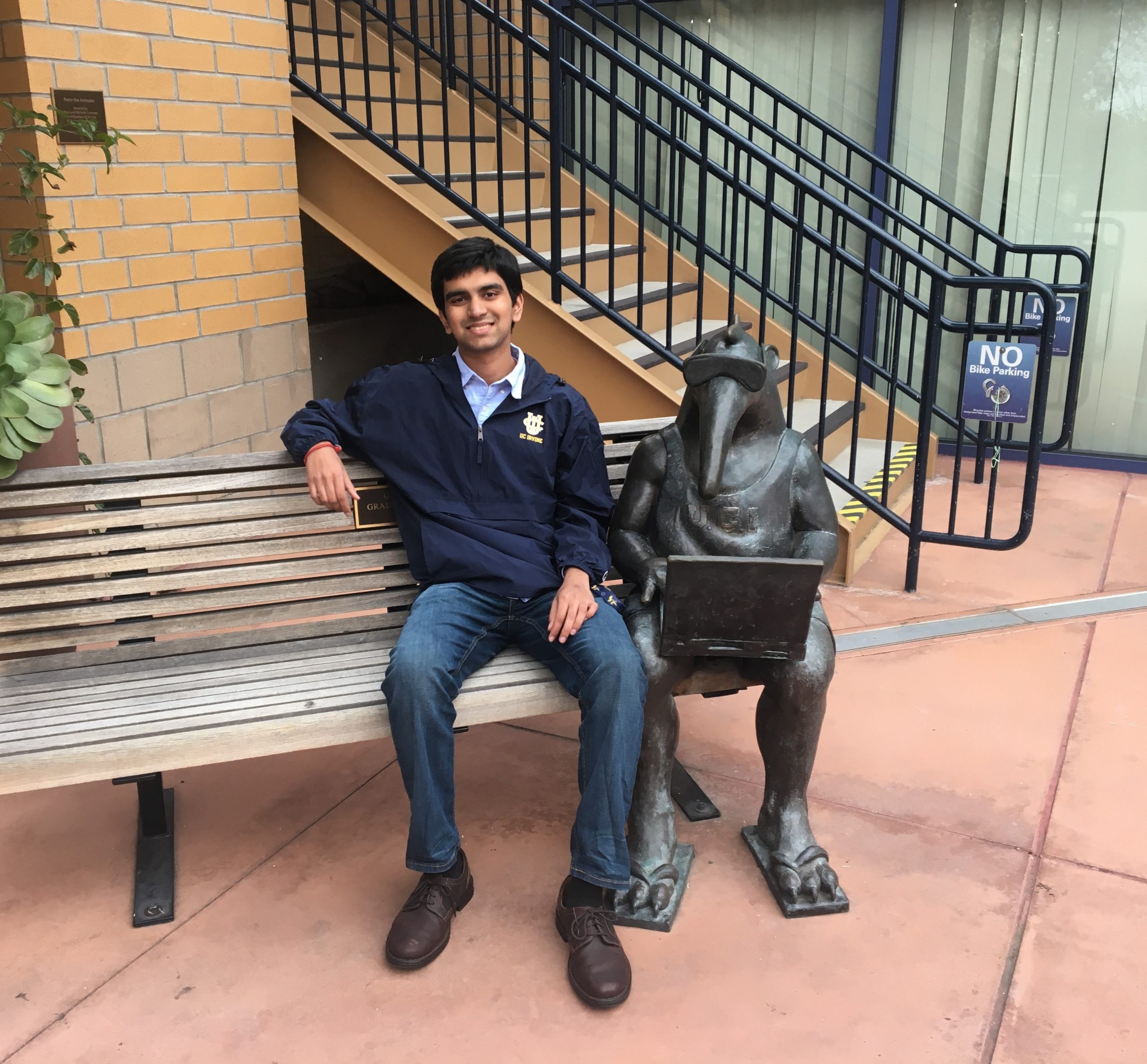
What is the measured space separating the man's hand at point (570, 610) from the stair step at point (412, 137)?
286 cm

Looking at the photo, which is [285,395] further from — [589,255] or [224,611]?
[224,611]

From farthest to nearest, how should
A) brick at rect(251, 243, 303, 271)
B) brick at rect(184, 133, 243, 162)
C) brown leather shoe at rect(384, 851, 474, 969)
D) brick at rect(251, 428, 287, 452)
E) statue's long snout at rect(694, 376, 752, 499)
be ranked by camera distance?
brick at rect(251, 428, 287, 452) < brick at rect(251, 243, 303, 271) < brick at rect(184, 133, 243, 162) < statue's long snout at rect(694, 376, 752, 499) < brown leather shoe at rect(384, 851, 474, 969)

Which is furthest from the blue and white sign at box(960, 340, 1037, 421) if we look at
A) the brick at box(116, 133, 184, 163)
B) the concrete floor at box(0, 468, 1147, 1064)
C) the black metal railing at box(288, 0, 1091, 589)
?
the brick at box(116, 133, 184, 163)

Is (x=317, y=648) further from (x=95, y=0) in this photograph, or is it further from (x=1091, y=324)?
(x=1091, y=324)

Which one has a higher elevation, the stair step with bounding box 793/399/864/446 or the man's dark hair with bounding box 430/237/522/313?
the man's dark hair with bounding box 430/237/522/313

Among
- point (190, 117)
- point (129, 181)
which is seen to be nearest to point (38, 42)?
point (129, 181)

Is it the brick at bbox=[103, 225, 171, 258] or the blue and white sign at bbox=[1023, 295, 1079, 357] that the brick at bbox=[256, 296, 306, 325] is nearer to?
the brick at bbox=[103, 225, 171, 258]

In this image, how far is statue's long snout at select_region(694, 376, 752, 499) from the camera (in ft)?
7.84

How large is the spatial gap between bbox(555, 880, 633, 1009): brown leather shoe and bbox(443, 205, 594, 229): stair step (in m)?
3.00

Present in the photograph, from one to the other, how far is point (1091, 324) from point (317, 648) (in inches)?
211

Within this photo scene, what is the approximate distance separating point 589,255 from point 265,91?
1.73m

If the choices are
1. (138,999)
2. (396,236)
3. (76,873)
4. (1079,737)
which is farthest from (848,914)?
(396,236)

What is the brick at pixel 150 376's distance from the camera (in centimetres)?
396

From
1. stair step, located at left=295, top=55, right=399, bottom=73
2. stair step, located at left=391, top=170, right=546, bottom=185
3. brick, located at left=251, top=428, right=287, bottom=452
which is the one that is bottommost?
brick, located at left=251, top=428, right=287, bottom=452
